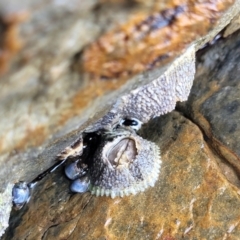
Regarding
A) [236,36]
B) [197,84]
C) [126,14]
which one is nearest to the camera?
[126,14]

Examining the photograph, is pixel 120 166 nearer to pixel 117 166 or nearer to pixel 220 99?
pixel 117 166

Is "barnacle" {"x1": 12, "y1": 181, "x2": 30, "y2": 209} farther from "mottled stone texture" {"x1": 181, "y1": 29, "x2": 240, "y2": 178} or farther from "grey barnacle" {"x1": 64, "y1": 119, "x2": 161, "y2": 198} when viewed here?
"mottled stone texture" {"x1": 181, "y1": 29, "x2": 240, "y2": 178}

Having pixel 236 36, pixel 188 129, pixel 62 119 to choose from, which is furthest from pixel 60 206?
pixel 236 36

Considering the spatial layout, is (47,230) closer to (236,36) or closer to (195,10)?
(195,10)

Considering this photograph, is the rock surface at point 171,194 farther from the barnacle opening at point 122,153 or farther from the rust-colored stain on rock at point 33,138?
the rust-colored stain on rock at point 33,138

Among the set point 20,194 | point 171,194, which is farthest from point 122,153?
point 20,194

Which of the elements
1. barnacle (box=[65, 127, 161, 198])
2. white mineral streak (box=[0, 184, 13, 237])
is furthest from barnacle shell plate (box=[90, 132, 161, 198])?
white mineral streak (box=[0, 184, 13, 237])
